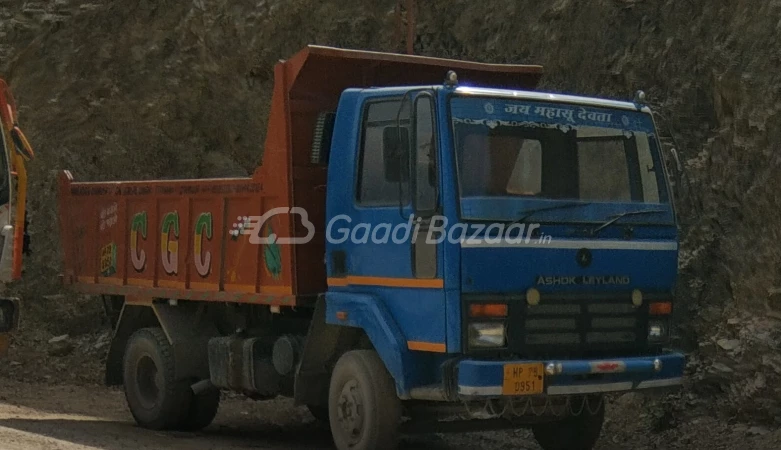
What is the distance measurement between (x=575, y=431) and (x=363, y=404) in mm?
1857

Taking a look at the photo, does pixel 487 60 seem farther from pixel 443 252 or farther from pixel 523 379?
pixel 523 379

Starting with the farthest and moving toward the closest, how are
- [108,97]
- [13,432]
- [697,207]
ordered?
[108,97]
[697,207]
[13,432]

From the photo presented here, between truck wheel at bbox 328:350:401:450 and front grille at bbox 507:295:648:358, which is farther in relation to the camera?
truck wheel at bbox 328:350:401:450

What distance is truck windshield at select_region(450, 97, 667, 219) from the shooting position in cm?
746

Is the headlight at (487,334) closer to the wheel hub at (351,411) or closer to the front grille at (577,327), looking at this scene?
the front grille at (577,327)

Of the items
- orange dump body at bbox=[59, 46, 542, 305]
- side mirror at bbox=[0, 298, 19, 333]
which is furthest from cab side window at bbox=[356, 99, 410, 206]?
side mirror at bbox=[0, 298, 19, 333]

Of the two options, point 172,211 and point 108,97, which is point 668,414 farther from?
point 108,97

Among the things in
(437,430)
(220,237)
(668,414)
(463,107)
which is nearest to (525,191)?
(463,107)

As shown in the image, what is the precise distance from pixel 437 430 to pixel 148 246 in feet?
11.8

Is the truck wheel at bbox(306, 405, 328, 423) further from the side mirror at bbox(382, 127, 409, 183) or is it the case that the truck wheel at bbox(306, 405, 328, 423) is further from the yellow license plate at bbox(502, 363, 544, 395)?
the yellow license plate at bbox(502, 363, 544, 395)

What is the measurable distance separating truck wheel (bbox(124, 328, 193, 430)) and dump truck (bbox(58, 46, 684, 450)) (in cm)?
81

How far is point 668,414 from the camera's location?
10.2m

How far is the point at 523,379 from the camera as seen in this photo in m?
7.23

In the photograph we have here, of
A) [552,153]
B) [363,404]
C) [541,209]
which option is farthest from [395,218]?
[363,404]
